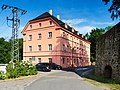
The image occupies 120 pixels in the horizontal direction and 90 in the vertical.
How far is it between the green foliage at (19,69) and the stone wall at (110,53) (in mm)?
8276

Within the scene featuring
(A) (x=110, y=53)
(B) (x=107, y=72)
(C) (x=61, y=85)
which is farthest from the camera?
(B) (x=107, y=72)

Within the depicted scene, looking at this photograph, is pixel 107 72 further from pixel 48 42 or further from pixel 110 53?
pixel 48 42

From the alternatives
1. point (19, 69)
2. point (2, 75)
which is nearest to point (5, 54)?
point (19, 69)

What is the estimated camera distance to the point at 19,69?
22.6m

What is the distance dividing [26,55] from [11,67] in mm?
31207

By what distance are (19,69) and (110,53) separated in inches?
396

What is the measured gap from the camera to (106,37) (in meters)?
21.0

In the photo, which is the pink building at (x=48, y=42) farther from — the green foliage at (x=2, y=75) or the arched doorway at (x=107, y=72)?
the green foliage at (x=2, y=75)

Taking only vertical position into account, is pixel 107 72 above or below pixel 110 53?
below

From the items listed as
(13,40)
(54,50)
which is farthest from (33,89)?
(54,50)

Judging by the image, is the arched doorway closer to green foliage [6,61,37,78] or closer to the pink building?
green foliage [6,61,37,78]

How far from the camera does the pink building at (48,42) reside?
46.8 meters

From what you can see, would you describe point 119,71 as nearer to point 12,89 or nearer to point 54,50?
point 12,89

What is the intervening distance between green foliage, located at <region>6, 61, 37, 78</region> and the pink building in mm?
20702
